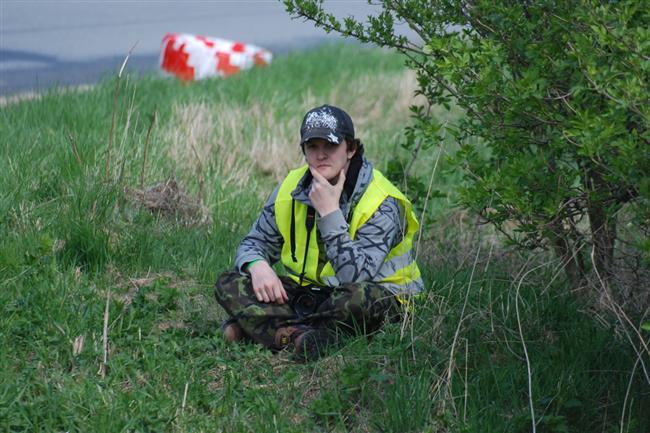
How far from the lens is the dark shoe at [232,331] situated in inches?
210

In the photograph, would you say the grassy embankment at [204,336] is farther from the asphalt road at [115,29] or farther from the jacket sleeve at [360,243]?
the asphalt road at [115,29]

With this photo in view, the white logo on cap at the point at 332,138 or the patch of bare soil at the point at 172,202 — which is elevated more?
the white logo on cap at the point at 332,138

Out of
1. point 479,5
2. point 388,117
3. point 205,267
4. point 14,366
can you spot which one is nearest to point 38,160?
point 205,267

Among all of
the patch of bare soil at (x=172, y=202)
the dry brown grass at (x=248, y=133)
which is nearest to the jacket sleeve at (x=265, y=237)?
the patch of bare soil at (x=172, y=202)

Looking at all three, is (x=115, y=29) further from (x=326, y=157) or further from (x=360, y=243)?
(x=360, y=243)

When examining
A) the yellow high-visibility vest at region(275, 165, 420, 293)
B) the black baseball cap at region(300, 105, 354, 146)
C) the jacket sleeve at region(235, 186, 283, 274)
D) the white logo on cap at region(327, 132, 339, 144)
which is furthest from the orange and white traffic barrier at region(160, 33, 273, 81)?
the white logo on cap at region(327, 132, 339, 144)

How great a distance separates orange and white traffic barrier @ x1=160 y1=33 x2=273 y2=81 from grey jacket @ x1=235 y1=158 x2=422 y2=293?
6.33m

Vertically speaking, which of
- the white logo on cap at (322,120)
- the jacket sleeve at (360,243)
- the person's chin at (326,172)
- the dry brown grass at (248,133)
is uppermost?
the white logo on cap at (322,120)

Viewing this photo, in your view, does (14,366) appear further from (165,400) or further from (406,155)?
(406,155)

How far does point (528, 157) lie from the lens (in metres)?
4.78

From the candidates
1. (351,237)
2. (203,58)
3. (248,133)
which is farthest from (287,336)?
(203,58)

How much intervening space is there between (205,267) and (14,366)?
4.66 ft

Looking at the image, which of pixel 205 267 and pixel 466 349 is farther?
pixel 205 267

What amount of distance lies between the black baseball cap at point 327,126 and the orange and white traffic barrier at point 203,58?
652cm
